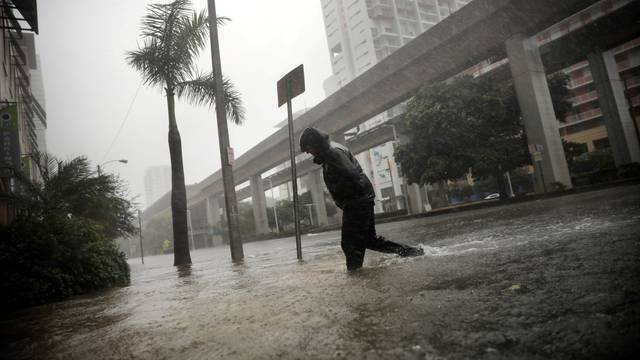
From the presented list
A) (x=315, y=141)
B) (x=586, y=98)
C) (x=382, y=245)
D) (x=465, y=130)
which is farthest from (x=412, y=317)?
(x=586, y=98)

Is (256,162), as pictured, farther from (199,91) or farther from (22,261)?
(22,261)

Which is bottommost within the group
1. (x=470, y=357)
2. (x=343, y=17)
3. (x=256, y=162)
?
(x=470, y=357)

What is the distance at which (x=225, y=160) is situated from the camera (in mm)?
8914

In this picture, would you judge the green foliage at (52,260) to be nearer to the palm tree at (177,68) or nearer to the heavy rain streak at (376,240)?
the heavy rain streak at (376,240)

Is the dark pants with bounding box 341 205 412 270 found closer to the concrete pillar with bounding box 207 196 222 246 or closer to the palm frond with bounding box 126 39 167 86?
the palm frond with bounding box 126 39 167 86

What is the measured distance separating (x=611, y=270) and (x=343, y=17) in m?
84.3

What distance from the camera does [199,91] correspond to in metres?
12.1

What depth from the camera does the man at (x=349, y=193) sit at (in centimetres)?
340

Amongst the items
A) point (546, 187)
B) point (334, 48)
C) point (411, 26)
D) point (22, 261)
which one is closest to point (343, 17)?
point (334, 48)

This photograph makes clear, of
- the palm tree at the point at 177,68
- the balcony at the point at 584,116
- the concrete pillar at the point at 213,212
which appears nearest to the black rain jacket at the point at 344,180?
the palm tree at the point at 177,68

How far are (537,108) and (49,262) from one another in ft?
62.6

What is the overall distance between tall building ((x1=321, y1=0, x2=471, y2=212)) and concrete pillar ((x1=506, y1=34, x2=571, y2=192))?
153 ft

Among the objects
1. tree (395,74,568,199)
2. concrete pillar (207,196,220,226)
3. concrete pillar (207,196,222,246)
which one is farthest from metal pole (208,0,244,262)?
concrete pillar (207,196,220,226)

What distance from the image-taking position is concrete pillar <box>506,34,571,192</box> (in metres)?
17.0
